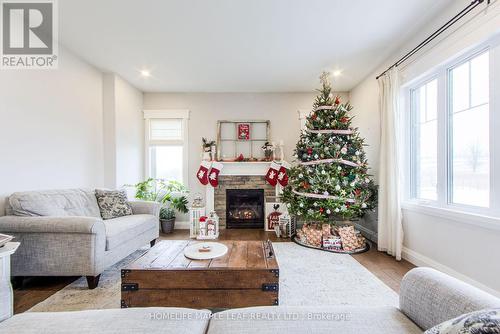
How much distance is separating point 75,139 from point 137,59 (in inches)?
52.9

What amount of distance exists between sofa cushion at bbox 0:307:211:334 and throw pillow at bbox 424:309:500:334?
80 cm

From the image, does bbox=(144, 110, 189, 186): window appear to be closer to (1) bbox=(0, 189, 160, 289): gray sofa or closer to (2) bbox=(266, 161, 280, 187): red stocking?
(2) bbox=(266, 161, 280, 187): red stocking

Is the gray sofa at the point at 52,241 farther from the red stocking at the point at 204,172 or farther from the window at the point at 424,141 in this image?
the window at the point at 424,141

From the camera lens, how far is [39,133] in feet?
8.77

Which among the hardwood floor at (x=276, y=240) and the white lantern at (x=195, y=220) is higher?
the white lantern at (x=195, y=220)

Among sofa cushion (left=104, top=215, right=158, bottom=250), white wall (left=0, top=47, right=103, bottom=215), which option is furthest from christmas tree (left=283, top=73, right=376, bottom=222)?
white wall (left=0, top=47, right=103, bottom=215)

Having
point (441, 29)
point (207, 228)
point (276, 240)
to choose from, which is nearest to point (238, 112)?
point (207, 228)

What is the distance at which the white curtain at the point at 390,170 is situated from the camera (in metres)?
2.95

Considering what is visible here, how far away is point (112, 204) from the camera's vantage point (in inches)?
123

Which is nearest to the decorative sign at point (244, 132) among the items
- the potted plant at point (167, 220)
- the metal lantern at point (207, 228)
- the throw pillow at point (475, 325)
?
the metal lantern at point (207, 228)

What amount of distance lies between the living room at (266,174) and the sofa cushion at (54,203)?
0.02m

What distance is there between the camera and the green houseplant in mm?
4188

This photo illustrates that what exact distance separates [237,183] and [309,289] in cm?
258

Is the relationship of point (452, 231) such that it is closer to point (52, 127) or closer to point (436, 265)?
point (436, 265)
